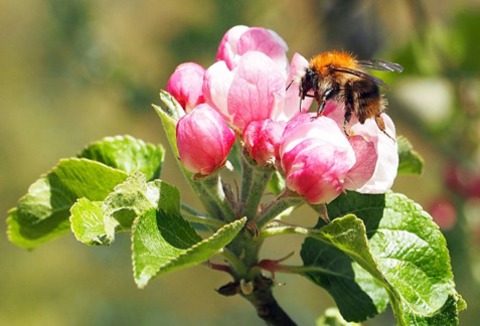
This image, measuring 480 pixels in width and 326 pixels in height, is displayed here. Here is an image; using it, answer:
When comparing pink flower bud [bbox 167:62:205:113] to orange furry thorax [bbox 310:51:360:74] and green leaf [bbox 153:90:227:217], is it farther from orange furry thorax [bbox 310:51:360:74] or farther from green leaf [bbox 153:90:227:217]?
orange furry thorax [bbox 310:51:360:74]

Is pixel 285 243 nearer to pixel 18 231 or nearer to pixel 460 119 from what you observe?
pixel 460 119

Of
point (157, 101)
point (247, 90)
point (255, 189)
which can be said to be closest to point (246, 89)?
point (247, 90)

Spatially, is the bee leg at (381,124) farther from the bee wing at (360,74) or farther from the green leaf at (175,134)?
the green leaf at (175,134)

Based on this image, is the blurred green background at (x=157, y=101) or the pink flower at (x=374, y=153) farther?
the blurred green background at (x=157, y=101)

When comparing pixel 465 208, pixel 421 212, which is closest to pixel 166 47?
pixel 465 208

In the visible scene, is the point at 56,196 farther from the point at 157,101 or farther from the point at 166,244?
the point at 157,101

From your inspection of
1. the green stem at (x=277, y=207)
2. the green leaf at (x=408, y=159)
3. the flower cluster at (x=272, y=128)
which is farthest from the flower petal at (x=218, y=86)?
the green leaf at (x=408, y=159)
